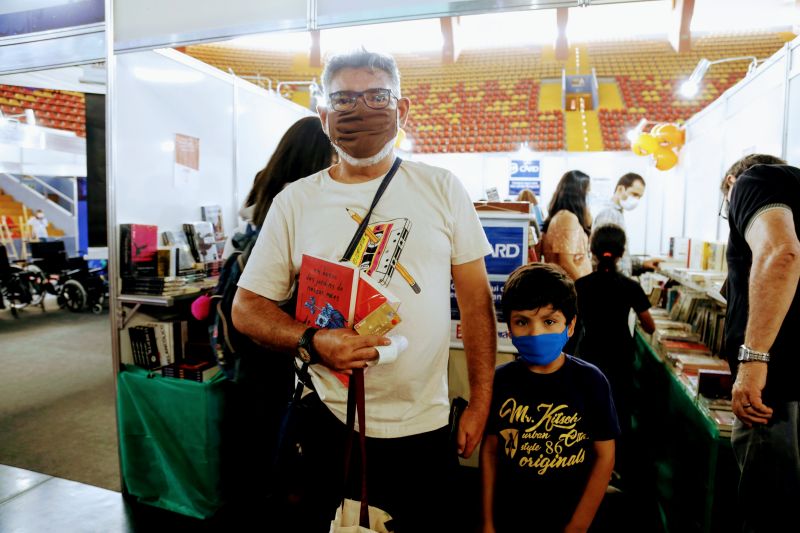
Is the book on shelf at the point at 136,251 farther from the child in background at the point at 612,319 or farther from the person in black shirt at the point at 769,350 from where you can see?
the person in black shirt at the point at 769,350

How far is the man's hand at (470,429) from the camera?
126 centimetres

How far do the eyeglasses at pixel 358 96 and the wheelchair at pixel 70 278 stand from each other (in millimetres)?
7812

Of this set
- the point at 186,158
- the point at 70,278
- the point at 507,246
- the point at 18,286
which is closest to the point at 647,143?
the point at 507,246

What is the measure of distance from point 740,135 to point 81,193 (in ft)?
45.4

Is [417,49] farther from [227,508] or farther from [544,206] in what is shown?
[227,508]

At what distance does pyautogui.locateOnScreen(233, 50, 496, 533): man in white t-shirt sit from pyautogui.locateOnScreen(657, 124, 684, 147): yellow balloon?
5.87 meters

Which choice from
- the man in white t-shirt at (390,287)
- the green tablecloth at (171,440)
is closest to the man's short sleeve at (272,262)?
the man in white t-shirt at (390,287)

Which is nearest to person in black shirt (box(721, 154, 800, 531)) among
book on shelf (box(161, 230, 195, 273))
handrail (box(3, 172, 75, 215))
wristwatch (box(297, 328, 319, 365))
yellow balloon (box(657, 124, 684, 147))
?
wristwatch (box(297, 328, 319, 365))

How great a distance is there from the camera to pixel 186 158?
3.22 meters

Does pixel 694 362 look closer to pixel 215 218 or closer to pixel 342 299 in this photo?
pixel 342 299

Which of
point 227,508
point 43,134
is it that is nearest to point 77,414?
point 227,508

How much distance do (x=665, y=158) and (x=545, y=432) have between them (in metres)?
5.97

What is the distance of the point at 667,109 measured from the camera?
13.8 metres

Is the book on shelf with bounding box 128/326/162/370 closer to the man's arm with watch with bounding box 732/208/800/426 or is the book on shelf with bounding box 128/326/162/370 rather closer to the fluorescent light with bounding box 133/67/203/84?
the fluorescent light with bounding box 133/67/203/84
